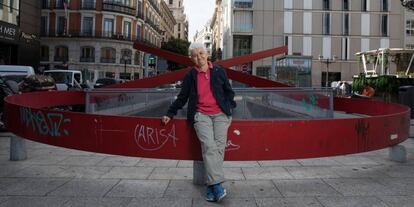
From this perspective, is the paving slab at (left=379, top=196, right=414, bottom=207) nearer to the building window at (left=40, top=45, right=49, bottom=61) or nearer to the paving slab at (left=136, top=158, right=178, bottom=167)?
the paving slab at (left=136, top=158, right=178, bottom=167)

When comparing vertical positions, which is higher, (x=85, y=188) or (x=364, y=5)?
(x=364, y=5)

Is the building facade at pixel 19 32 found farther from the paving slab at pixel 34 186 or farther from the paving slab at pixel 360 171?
the paving slab at pixel 360 171

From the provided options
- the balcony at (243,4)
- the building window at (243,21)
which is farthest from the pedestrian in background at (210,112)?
the balcony at (243,4)

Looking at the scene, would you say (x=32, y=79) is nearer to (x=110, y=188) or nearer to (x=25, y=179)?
(x=25, y=179)

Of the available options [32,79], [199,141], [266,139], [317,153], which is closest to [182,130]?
[199,141]

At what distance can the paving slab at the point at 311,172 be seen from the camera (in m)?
5.80

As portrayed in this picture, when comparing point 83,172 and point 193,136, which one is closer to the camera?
point 193,136

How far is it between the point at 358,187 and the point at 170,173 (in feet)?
8.64

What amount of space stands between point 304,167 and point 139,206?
3.12 metres

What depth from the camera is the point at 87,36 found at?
5834cm

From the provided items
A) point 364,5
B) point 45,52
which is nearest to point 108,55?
point 45,52

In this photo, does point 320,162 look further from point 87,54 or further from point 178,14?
point 178,14

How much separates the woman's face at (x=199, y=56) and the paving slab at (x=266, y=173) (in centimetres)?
195

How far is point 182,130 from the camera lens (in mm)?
4992
